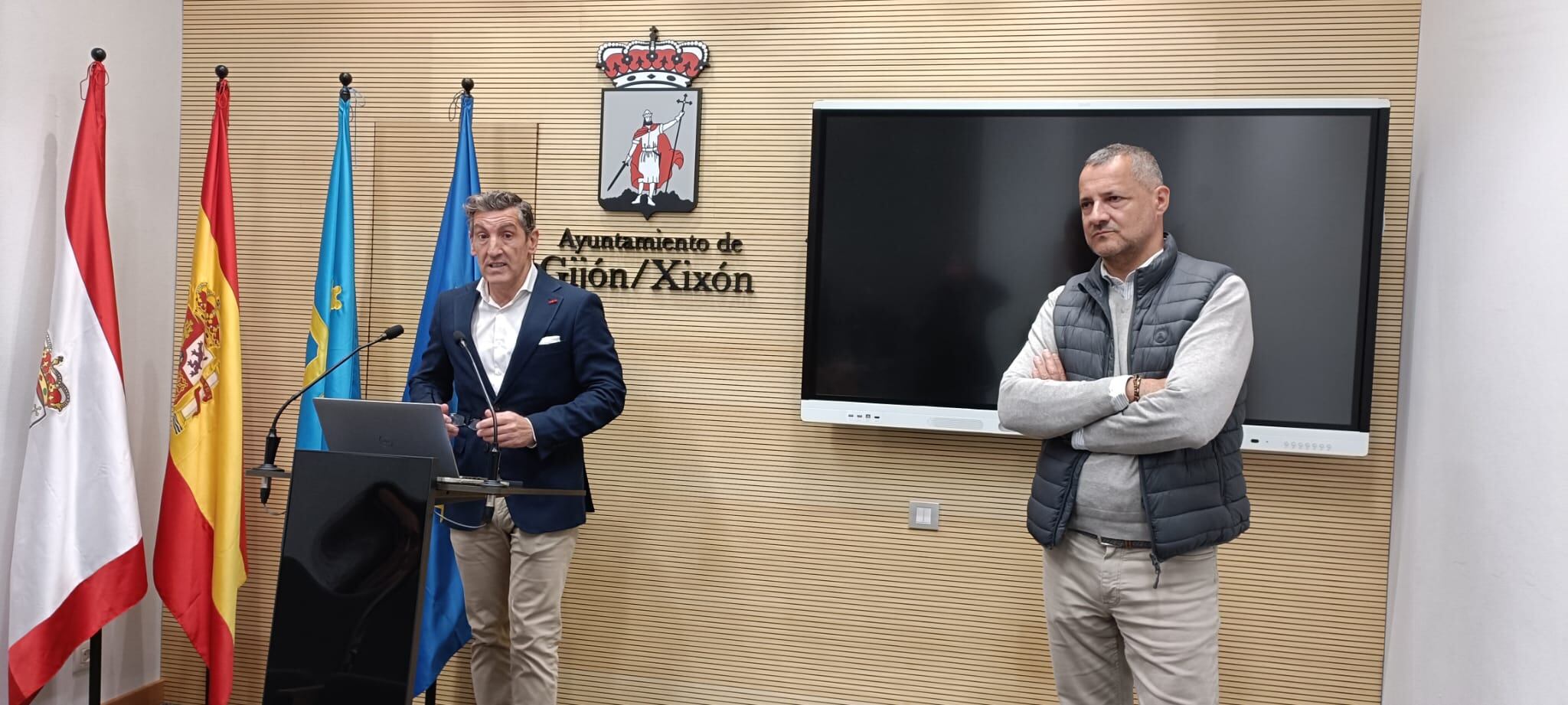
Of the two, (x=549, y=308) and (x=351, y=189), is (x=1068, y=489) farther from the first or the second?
(x=351, y=189)

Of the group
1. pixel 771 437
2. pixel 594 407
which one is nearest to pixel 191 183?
pixel 594 407

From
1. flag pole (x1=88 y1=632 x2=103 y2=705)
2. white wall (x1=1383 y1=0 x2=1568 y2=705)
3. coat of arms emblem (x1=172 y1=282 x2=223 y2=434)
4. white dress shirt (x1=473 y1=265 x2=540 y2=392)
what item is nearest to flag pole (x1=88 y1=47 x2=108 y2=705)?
flag pole (x1=88 y1=632 x2=103 y2=705)

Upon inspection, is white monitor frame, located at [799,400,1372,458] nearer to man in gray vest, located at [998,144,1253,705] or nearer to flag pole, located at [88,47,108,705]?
man in gray vest, located at [998,144,1253,705]

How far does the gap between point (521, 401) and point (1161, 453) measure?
1662 millimetres

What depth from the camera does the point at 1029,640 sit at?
130 inches

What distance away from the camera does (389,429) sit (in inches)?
92.1

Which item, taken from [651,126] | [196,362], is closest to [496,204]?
[651,126]

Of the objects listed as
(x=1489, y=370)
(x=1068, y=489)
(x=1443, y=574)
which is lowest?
(x=1443, y=574)

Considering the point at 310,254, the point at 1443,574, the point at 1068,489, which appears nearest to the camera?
the point at 1068,489

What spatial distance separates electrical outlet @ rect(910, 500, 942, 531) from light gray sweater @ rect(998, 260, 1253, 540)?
952 millimetres

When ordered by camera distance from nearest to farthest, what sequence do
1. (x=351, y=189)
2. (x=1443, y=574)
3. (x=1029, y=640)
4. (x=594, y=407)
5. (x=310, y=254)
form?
1. (x=1443, y=574)
2. (x=594, y=407)
3. (x=1029, y=640)
4. (x=351, y=189)
5. (x=310, y=254)

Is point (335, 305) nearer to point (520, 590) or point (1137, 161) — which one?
point (520, 590)

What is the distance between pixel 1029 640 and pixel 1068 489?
1.14 metres

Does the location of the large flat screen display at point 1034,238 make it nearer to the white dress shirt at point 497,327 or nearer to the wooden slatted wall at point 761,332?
the wooden slatted wall at point 761,332
